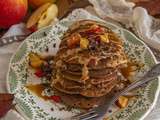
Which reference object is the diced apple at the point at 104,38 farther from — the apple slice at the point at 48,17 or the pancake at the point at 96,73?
the apple slice at the point at 48,17

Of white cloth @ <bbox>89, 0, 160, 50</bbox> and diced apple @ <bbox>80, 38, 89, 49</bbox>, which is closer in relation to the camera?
diced apple @ <bbox>80, 38, 89, 49</bbox>

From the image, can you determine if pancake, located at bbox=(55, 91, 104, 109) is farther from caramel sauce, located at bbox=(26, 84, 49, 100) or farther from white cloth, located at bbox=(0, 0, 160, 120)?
white cloth, located at bbox=(0, 0, 160, 120)

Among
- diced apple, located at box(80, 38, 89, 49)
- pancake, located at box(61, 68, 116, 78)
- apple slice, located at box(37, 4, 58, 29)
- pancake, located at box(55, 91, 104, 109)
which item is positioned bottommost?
pancake, located at box(55, 91, 104, 109)

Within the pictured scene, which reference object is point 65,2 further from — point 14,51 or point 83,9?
point 14,51

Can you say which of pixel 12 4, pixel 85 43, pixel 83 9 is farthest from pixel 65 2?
pixel 85 43

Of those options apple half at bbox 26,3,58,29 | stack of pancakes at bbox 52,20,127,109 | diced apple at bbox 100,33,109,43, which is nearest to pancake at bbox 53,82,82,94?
stack of pancakes at bbox 52,20,127,109

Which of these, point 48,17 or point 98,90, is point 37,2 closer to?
point 48,17

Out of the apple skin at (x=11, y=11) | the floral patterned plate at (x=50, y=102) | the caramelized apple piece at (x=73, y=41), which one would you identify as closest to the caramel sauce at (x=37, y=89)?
the floral patterned plate at (x=50, y=102)
